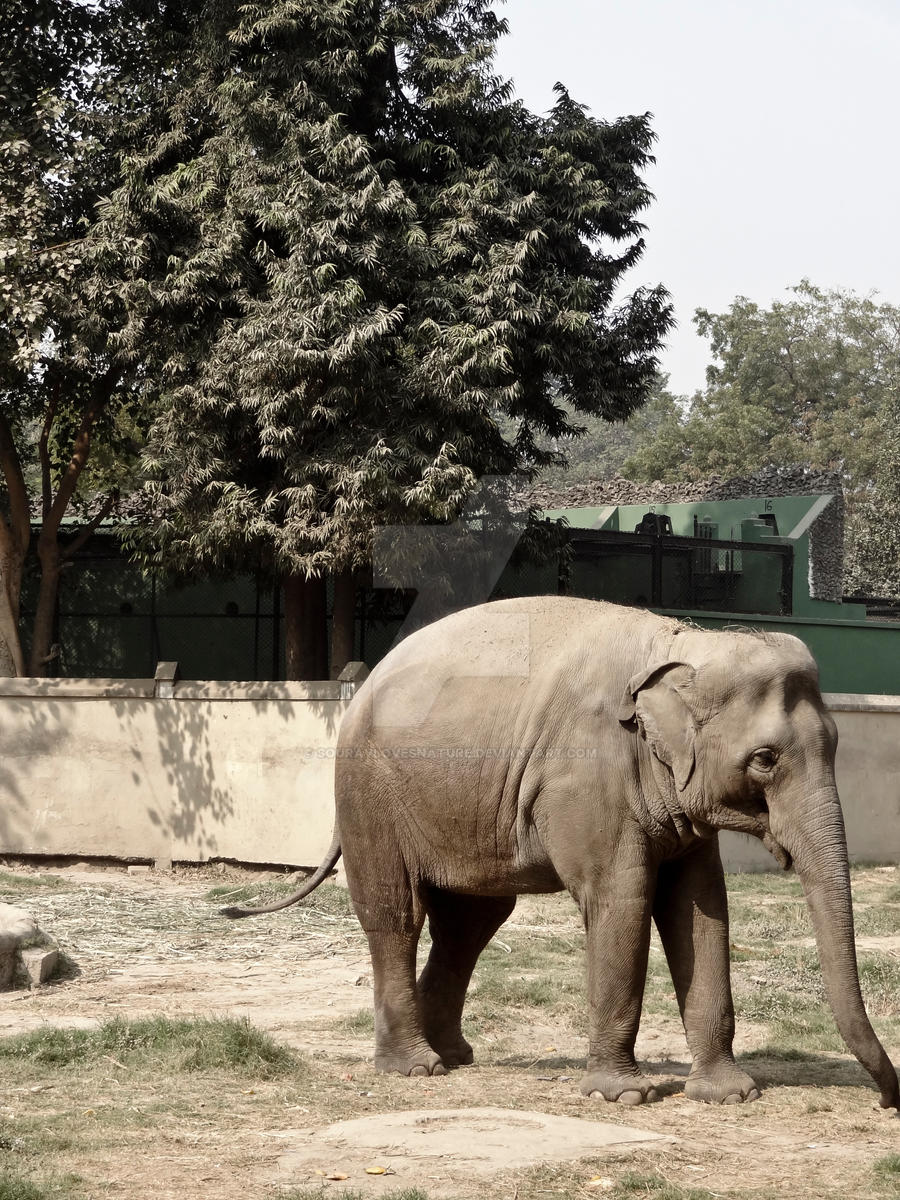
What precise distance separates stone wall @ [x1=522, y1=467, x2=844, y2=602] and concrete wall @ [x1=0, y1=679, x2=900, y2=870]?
962cm

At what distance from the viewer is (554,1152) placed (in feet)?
16.9

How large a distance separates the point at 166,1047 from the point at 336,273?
8840mm

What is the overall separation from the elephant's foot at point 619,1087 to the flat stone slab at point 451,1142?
0.44 metres

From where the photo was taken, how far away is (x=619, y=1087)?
6070mm

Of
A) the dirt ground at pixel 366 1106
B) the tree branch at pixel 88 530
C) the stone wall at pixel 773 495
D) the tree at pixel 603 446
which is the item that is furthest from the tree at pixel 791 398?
the dirt ground at pixel 366 1106

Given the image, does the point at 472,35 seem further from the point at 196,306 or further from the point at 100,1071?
the point at 100,1071

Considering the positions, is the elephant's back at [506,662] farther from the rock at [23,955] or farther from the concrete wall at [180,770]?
the concrete wall at [180,770]

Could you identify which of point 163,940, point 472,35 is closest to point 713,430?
point 472,35

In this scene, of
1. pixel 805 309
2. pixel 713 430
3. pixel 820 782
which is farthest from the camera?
pixel 805 309

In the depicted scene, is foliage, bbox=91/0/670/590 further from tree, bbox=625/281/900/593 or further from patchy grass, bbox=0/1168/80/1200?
tree, bbox=625/281/900/593

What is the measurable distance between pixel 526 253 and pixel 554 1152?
11124 millimetres

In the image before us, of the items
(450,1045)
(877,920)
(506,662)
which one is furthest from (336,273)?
(450,1045)

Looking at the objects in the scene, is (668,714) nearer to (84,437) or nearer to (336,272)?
(336,272)

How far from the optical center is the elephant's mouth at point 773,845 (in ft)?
19.0
